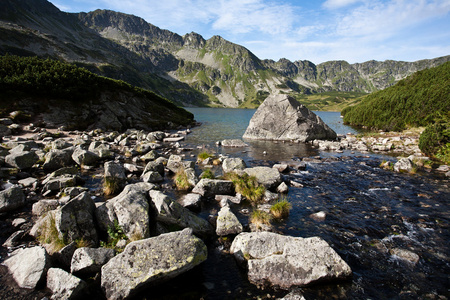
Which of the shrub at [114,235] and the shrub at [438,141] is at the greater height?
the shrub at [438,141]

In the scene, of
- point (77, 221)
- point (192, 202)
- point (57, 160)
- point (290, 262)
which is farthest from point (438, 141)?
point (57, 160)

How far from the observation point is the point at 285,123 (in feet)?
132

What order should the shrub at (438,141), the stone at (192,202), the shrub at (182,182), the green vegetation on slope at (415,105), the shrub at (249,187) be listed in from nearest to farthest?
the stone at (192,202) → the shrub at (249,187) → the shrub at (182,182) → the shrub at (438,141) → the green vegetation on slope at (415,105)

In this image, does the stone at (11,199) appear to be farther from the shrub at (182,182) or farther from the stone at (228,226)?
the stone at (228,226)

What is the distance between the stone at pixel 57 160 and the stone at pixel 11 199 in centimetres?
706

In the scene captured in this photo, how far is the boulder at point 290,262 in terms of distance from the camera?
7148 millimetres

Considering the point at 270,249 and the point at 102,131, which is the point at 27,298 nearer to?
the point at 270,249

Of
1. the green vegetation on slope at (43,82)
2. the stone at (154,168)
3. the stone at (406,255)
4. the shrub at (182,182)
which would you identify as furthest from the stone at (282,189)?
the green vegetation on slope at (43,82)

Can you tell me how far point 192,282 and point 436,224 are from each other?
12.9 m

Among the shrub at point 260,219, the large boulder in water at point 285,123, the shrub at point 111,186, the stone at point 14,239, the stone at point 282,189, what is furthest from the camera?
the large boulder in water at point 285,123

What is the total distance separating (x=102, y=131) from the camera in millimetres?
39750

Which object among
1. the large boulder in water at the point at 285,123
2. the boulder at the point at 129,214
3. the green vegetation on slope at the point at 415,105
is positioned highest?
A: the green vegetation on slope at the point at 415,105

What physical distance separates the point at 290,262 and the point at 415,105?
54913mm

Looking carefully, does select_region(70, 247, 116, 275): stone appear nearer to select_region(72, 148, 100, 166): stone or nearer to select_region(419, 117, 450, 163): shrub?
select_region(72, 148, 100, 166): stone
